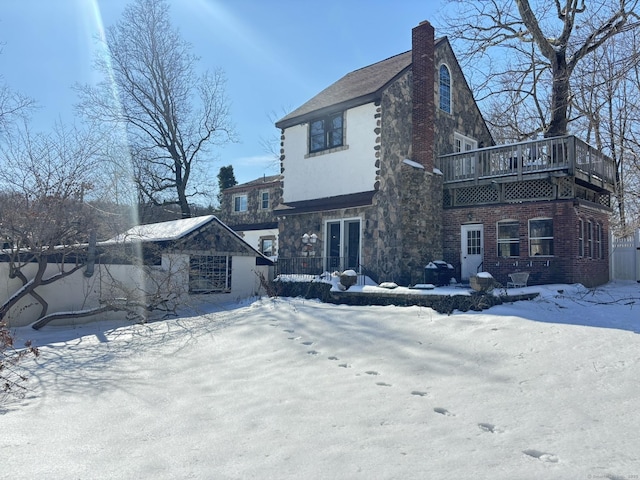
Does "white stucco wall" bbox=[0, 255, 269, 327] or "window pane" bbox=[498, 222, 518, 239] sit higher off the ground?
"window pane" bbox=[498, 222, 518, 239]

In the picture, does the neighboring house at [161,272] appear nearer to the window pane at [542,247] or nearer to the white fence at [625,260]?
the window pane at [542,247]

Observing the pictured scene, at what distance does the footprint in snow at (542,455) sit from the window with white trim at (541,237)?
12383 mm

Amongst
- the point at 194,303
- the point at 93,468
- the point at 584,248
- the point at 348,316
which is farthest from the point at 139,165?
the point at 93,468

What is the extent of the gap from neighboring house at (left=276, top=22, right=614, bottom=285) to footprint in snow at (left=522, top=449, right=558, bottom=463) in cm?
1090

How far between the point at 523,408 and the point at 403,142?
12265mm

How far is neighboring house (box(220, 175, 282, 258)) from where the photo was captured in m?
24.5

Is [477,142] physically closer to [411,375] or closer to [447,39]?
[447,39]

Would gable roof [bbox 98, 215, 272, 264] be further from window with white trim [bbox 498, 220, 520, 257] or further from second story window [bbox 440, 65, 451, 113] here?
second story window [bbox 440, 65, 451, 113]

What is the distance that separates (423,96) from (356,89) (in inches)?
95.2

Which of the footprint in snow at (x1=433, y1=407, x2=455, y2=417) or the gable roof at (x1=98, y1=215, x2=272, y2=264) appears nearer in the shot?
the footprint in snow at (x1=433, y1=407, x2=455, y2=417)

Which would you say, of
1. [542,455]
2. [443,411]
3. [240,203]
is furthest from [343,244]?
[240,203]

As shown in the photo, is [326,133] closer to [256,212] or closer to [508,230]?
[508,230]

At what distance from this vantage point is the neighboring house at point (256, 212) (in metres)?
24.5

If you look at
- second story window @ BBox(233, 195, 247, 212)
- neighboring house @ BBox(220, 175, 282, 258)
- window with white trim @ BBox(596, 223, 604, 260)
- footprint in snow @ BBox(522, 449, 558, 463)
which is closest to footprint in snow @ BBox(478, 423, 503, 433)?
footprint in snow @ BBox(522, 449, 558, 463)
